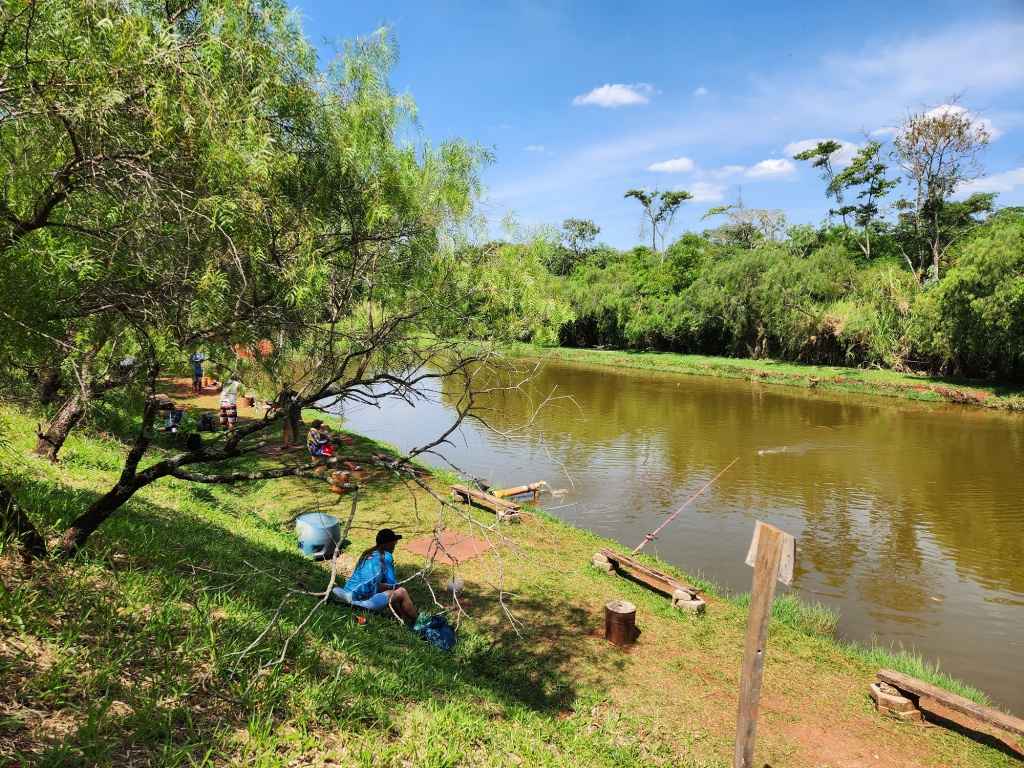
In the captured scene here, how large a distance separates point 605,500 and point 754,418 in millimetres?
12062

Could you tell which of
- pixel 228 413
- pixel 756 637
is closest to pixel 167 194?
pixel 756 637

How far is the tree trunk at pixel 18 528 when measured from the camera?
11.1 ft

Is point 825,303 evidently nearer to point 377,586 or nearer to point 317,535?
point 317,535

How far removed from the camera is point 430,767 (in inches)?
113

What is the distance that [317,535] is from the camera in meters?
6.97

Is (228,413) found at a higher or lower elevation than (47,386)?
lower

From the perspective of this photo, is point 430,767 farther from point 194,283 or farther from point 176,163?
point 176,163

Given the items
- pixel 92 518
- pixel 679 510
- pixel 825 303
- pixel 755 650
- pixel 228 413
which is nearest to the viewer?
pixel 92 518

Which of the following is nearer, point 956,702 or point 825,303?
point 956,702

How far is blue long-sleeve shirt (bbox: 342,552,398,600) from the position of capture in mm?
5340

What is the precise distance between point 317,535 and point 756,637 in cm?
519

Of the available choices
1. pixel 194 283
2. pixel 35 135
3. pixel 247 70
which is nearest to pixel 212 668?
pixel 194 283

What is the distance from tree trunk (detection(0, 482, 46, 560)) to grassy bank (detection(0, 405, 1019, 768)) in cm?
10

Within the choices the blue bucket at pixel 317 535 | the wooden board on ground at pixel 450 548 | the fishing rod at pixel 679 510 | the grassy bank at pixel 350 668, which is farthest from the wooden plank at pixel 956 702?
the blue bucket at pixel 317 535
